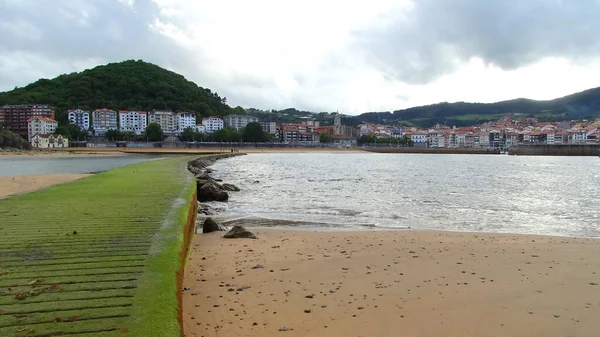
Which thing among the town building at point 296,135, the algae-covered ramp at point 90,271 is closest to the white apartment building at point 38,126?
the town building at point 296,135

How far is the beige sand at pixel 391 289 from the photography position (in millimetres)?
4656

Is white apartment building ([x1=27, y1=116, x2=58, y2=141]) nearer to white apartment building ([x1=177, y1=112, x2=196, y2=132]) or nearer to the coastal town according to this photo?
the coastal town

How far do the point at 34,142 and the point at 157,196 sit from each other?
116802 mm

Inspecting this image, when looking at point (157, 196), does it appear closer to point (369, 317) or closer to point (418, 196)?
point (369, 317)

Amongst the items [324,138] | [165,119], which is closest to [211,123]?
[165,119]

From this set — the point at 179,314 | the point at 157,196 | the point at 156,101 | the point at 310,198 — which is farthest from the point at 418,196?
the point at 156,101

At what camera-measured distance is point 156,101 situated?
172 metres

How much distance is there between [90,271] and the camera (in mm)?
4918

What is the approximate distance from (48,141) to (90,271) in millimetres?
125781

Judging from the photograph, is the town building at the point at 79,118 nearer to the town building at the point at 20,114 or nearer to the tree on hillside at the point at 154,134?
the town building at the point at 20,114

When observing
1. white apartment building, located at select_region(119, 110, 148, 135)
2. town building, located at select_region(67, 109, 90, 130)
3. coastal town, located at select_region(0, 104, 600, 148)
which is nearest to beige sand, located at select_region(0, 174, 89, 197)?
coastal town, located at select_region(0, 104, 600, 148)

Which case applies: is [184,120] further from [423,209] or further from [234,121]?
[423,209]

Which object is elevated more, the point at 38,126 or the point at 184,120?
the point at 184,120

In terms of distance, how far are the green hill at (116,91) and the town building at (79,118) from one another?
4.28 metres
